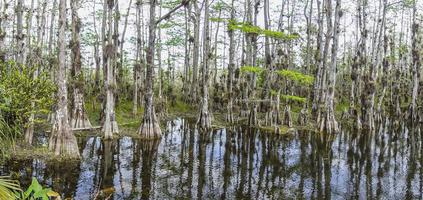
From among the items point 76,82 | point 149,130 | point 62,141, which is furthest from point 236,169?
point 76,82

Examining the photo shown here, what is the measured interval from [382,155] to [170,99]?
20.2 m

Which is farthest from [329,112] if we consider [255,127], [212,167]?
[212,167]

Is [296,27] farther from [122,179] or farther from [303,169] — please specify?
[122,179]

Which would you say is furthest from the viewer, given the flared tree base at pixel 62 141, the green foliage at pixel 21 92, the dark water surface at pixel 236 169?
the flared tree base at pixel 62 141

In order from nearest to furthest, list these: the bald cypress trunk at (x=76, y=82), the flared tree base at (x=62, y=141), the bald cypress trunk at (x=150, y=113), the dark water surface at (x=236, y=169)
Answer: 1. the dark water surface at (x=236, y=169)
2. the flared tree base at (x=62, y=141)
3. the bald cypress trunk at (x=76, y=82)
4. the bald cypress trunk at (x=150, y=113)

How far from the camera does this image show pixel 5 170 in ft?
33.6

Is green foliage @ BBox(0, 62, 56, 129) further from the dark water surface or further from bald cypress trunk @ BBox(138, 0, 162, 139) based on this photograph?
bald cypress trunk @ BBox(138, 0, 162, 139)

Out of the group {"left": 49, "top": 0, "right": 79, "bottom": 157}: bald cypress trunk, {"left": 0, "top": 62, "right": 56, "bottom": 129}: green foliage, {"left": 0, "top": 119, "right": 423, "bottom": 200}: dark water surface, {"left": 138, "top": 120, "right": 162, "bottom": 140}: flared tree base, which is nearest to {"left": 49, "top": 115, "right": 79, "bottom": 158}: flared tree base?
{"left": 49, "top": 0, "right": 79, "bottom": 157}: bald cypress trunk

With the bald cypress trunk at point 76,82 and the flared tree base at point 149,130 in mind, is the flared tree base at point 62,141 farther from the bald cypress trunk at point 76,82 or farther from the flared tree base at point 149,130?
the flared tree base at point 149,130

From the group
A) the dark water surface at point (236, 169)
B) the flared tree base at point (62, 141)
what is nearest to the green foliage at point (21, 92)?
the flared tree base at point (62, 141)

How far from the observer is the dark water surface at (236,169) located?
32.5ft

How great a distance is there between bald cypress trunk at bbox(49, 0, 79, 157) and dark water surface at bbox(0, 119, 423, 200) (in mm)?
635

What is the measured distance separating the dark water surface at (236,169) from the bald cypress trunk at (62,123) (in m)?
0.63

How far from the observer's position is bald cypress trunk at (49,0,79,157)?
12203 mm
